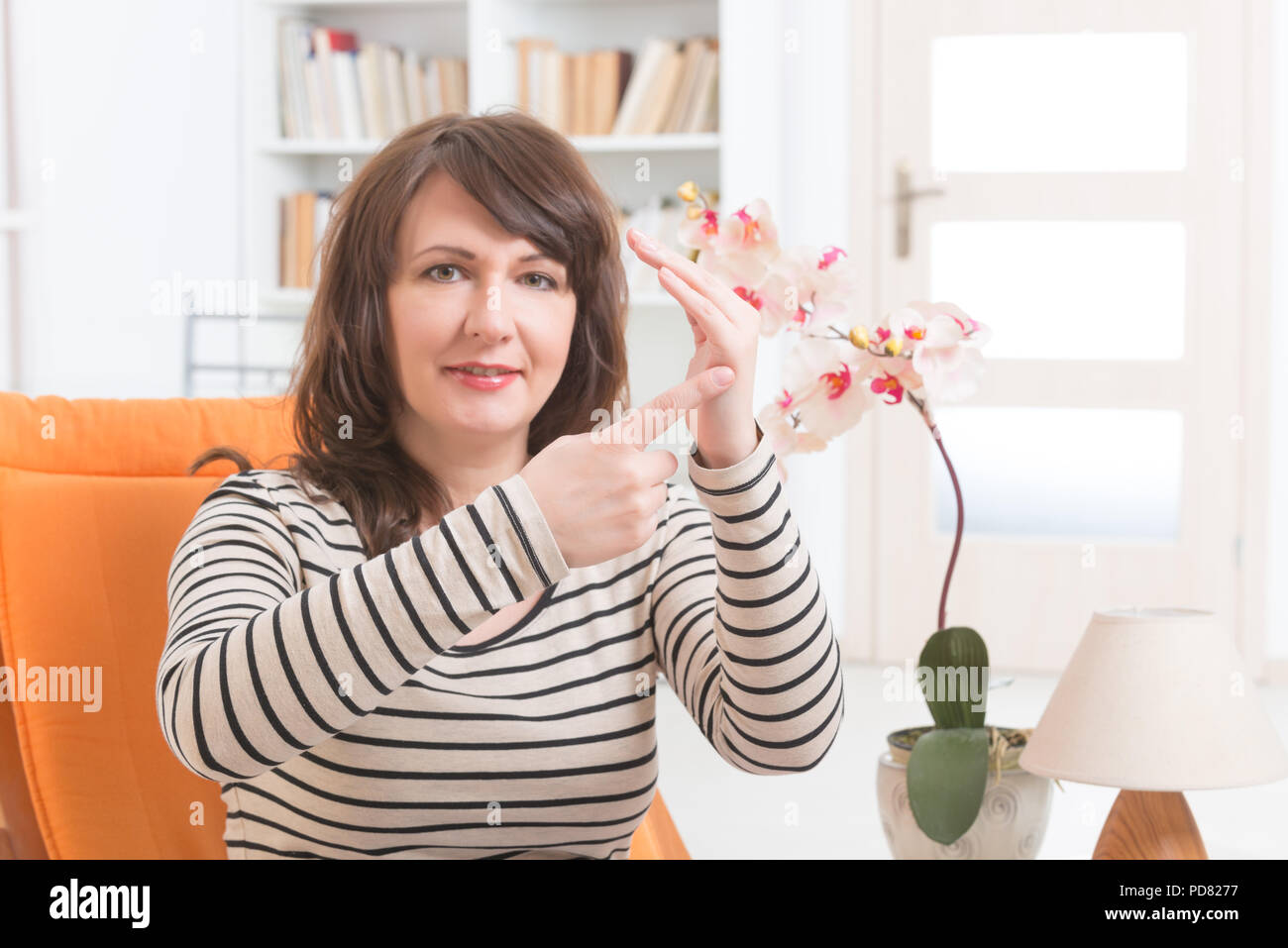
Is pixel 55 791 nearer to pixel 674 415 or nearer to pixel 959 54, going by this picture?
pixel 674 415

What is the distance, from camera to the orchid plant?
1.09 metres

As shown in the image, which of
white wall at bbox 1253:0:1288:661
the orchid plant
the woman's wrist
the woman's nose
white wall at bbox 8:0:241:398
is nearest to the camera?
the woman's wrist

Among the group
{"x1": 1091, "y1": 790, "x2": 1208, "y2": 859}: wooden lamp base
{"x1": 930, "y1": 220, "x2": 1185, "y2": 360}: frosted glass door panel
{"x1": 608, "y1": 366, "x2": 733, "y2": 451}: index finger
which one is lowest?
{"x1": 1091, "y1": 790, "x2": 1208, "y2": 859}: wooden lamp base

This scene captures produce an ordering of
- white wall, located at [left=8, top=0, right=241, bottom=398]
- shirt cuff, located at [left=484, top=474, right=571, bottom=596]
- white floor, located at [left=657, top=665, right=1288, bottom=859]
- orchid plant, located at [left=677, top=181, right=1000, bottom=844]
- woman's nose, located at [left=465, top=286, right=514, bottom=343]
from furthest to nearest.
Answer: white wall, located at [left=8, top=0, right=241, bottom=398] → white floor, located at [left=657, top=665, right=1288, bottom=859] → orchid plant, located at [left=677, top=181, right=1000, bottom=844] → woman's nose, located at [left=465, top=286, right=514, bottom=343] → shirt cuff, located at [left=484, top=474, right=571, bottom=596]

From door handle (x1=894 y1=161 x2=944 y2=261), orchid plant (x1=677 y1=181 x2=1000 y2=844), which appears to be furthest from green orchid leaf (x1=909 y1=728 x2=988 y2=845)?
door handle (x1=894 y1=161 x2=944 y2=261)

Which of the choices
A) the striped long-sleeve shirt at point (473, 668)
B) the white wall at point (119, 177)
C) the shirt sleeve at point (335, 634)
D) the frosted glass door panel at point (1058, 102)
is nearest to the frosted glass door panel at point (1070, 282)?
the frosted glass door panel at point (1058, 102)

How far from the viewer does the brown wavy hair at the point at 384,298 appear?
104 centimetres

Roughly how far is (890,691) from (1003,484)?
26.5 inches

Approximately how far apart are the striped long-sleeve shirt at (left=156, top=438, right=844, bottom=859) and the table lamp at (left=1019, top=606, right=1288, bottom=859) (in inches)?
7.4

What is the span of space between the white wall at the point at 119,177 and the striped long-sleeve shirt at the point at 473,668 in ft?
8.24

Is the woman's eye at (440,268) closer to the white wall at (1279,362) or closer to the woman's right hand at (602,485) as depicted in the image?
the woman's right hand at (602,485)

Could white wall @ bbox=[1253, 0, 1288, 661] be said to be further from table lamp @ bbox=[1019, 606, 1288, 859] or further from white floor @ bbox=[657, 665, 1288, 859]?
table lamp @ bbox=[1019, 606, 1288, 859]

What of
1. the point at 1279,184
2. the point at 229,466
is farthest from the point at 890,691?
the point at 229,466

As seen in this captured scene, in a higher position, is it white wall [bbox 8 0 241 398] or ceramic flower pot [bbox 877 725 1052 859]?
white wall [bbox 8 0 241 398]
